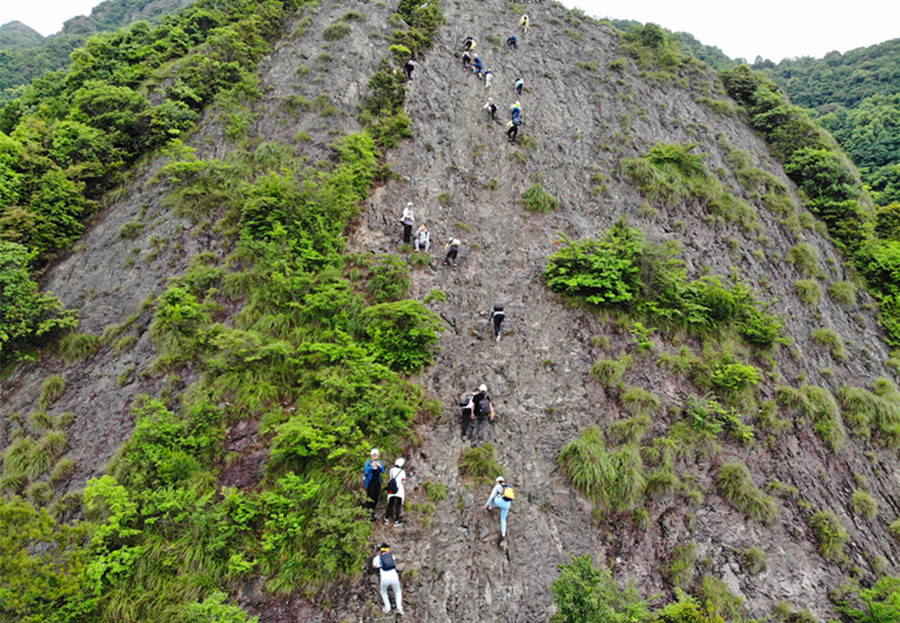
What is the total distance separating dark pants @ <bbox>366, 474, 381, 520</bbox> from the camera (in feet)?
24.1

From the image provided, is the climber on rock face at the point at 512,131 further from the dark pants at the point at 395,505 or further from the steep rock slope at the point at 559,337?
the dark pants at the point at 395,505

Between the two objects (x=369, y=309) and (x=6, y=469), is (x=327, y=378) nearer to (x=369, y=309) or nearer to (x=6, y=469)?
(x=369, y=309)

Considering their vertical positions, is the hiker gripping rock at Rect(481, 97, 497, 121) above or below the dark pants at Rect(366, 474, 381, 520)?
above

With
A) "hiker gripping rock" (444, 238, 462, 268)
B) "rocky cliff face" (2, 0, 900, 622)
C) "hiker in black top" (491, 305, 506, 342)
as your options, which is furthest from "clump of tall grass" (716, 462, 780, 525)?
"hiker gripping rock" (444, 238, 462, 268)

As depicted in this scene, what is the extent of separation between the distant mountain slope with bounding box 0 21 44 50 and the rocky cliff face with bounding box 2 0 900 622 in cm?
7405

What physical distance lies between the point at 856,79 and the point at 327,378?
206ft

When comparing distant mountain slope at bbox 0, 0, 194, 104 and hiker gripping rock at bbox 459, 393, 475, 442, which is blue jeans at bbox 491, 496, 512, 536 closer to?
hiker gripping rock at bbox 459, 393, 475, 442

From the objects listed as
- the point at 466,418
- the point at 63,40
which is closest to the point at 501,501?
the point at 466,418

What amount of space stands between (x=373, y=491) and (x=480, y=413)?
2.72 meters

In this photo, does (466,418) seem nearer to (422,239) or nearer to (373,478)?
(373,478)

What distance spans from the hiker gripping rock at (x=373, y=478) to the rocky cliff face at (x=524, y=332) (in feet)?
2.01

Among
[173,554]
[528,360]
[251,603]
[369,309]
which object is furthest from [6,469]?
[528,360]

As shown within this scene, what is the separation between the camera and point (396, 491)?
7.30m

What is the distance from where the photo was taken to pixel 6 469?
820cm
